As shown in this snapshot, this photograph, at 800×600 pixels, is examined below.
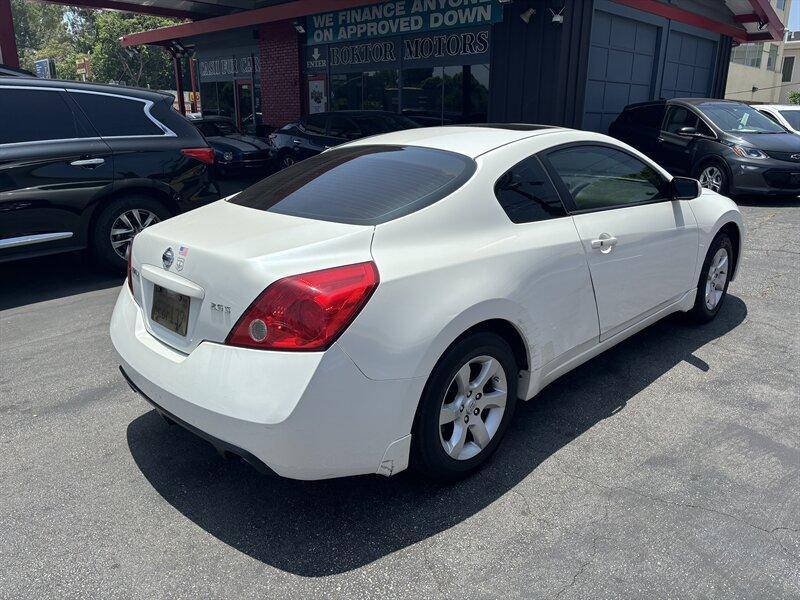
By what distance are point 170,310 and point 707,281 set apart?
3695 mm

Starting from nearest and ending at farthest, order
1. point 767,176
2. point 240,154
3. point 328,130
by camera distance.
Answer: point 767,176, point 328,130, point 240,154

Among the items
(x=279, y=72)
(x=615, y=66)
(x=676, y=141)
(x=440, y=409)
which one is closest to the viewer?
(x=440, y=409)

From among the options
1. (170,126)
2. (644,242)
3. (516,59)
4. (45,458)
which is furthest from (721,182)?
(45,458)

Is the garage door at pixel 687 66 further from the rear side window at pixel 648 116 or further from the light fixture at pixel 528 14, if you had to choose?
the light fixture at pixel 528 14

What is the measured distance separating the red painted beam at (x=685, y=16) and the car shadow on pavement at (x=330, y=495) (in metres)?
11.4

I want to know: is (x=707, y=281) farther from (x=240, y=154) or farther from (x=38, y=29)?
(x=38, y=29)

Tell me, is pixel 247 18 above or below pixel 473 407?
above

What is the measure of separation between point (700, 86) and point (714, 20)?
157cm

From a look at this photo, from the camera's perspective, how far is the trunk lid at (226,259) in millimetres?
2406

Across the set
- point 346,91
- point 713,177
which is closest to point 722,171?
point 713,177

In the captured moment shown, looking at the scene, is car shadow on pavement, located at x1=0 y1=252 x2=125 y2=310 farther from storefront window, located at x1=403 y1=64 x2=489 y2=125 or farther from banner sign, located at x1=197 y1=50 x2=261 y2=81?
banner sign, located at x1=197 y1=50 x2=261 y2=81

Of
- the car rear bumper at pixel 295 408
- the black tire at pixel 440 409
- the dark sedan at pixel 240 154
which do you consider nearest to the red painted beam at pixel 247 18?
the dark sedan at pixel 240 154

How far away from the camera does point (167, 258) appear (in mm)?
2760

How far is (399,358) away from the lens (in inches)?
94.0
